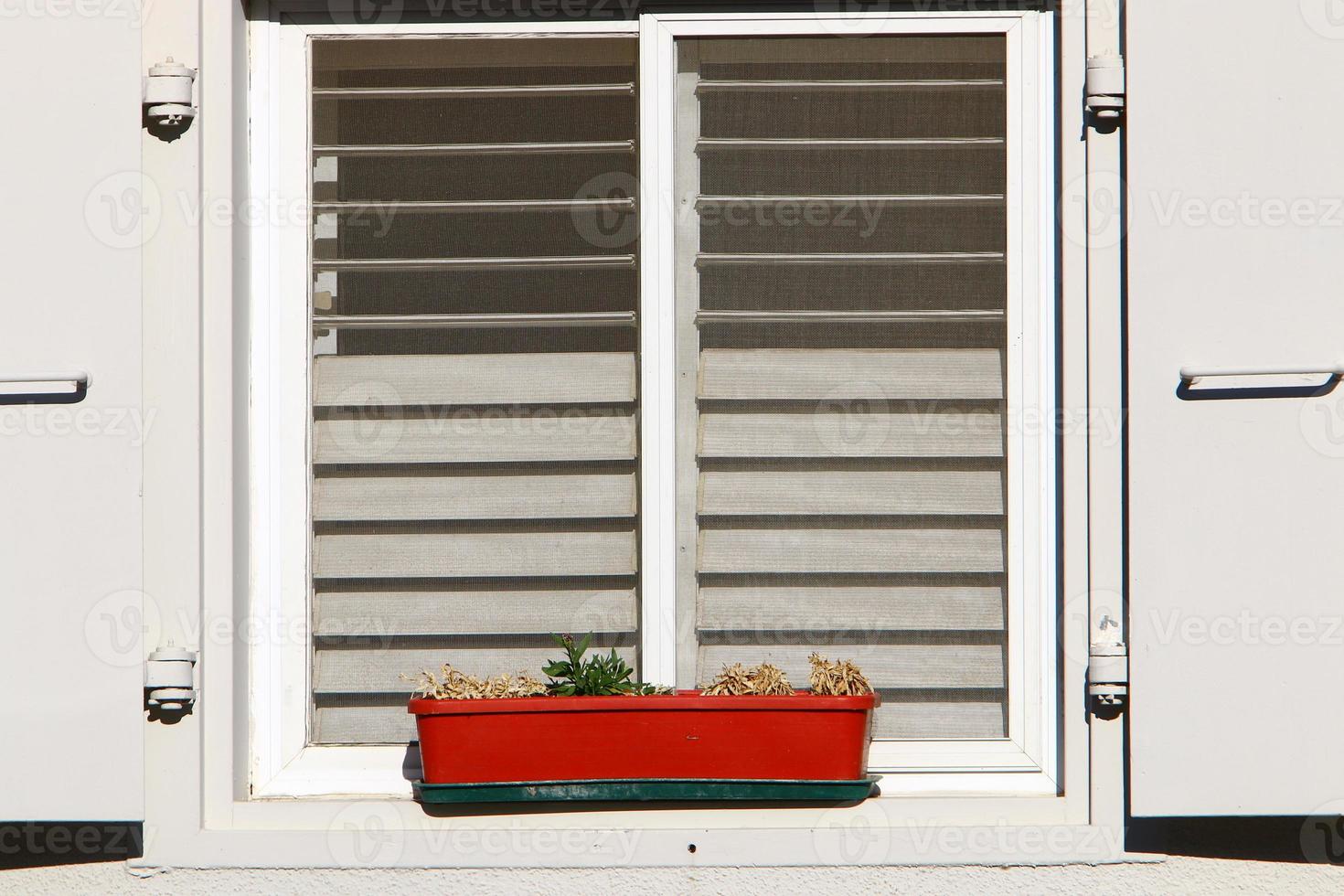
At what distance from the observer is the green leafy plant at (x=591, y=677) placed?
2.25 m

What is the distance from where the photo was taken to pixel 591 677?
7.39 ft

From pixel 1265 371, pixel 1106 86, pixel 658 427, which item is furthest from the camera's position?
pixel 658 427

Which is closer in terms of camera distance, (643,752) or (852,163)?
(643,752)

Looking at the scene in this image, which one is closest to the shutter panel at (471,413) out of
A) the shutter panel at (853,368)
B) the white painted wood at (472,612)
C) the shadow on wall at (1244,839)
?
the white painted wood at (472,612)

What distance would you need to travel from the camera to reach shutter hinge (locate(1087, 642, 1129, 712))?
2223mm

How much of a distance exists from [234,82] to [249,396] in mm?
528

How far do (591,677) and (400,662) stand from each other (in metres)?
0.40

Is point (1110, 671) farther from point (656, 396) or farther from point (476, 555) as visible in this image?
point (476, 555)
